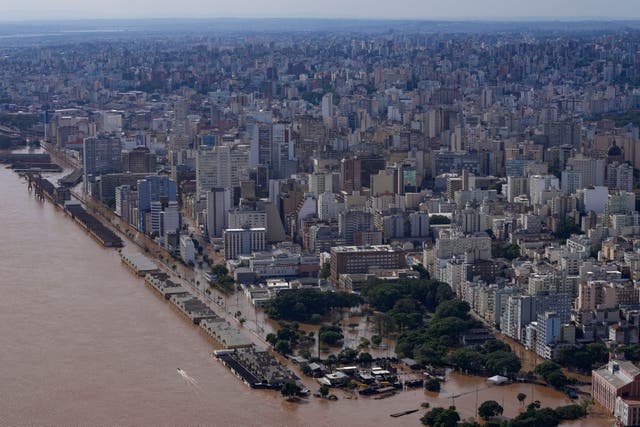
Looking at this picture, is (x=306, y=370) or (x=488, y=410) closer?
(x=488, y=410)

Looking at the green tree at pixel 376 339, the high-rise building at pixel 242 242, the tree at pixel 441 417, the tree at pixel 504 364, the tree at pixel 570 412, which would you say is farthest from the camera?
the high-rise building at pixel 242 242

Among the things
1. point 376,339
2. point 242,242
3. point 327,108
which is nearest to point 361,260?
point 242,242

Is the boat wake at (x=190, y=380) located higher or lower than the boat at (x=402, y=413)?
higher

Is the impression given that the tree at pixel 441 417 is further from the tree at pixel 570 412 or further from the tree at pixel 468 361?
the tree at pixel 468 361

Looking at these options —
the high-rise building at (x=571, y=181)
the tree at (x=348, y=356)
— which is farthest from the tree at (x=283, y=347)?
the high-rise building at (x=571, y=181)

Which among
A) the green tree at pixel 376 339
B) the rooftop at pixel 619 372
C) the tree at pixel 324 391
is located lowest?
the green tree at pixel 376 339

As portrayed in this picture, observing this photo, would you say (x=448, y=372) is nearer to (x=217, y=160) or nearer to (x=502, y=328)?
(x=502, y=328)

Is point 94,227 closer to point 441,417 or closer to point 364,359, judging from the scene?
point 364,359

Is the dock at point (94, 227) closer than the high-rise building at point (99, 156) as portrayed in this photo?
Yes

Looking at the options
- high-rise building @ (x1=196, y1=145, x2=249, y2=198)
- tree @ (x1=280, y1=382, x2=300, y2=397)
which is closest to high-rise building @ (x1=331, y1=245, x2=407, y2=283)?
tree @ (x1=280, y1=382, x2=300, y2=397)

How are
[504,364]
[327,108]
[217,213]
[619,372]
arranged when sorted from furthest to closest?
[327,108], [217,213], [504,364], [619,372]
